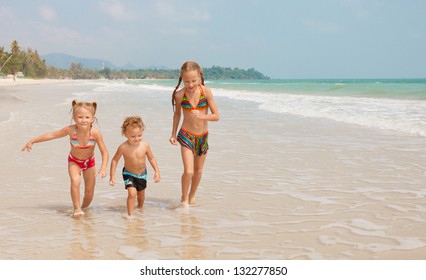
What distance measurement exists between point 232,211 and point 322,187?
1.50m

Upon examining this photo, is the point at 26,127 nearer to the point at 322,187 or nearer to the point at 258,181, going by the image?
the point at 258,181

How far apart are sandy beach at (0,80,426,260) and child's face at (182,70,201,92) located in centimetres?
127

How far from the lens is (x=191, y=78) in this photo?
15.9ft

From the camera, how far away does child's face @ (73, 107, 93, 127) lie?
4699 mm

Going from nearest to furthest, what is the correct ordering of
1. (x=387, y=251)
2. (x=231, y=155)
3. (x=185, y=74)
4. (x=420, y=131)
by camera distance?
(x=387, y=251) → (x=185, y=74) → (x=231, y=155) → (x=420, y=131)

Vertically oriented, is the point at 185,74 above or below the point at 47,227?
above

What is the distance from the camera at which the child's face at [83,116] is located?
4.70 m

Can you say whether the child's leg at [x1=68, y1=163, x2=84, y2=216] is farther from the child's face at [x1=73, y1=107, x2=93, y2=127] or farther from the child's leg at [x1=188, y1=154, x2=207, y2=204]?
the child's leg at [x1=188, y1=154, x2=207, y2=204]

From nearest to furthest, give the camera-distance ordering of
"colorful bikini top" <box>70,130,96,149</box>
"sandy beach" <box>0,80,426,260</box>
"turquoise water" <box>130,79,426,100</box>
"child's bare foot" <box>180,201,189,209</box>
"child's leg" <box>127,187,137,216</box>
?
1. "sandy beach" <box>0,80,426,260</box>
2. "child's leg" <box>127,187,137,216</box>
3. "colorful bikini top" <box>70,130,96,149</box>
4. "child's bare foot" <box>180,201,189,209</box>
5. "turquoise water" <box>130,79,426,100</box>

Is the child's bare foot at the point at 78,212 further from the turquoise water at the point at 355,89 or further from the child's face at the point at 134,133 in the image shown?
the turquoise water at the point at 355,89

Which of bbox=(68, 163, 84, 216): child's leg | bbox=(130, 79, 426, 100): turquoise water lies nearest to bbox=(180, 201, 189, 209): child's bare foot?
bbox=(68, 163, 84, 216): child's leg

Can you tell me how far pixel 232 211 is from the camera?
489cm

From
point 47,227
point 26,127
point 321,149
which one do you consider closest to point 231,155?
point 321,149

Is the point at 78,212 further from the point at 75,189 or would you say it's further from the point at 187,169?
the point at 187,169
